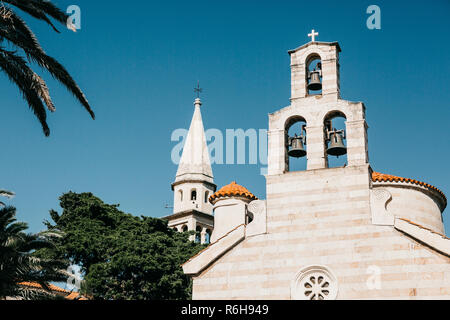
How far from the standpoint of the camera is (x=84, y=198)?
42844 mm

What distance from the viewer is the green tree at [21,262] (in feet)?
66.4

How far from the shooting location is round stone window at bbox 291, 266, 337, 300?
1795 cm

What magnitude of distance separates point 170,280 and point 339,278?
19.2 meters

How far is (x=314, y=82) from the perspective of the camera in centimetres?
2106

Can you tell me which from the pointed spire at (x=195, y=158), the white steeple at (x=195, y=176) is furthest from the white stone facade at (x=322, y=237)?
the pointed spire at (x=195, y=158)

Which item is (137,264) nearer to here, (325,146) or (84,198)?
(84,198)

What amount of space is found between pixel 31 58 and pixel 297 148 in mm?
8605

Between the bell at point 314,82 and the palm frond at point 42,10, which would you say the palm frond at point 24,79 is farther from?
the bell at point 314,82

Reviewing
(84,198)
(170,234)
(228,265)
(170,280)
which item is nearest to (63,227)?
(84,198)

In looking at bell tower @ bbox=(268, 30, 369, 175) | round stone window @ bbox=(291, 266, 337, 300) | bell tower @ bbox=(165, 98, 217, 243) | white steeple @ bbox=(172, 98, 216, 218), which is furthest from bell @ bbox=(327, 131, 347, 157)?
white steeple @ bbox=(172, 98, 216, 218)

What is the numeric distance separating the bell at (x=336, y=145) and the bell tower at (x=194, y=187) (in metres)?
35.4

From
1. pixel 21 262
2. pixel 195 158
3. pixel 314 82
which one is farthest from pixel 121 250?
pixel 195 158
